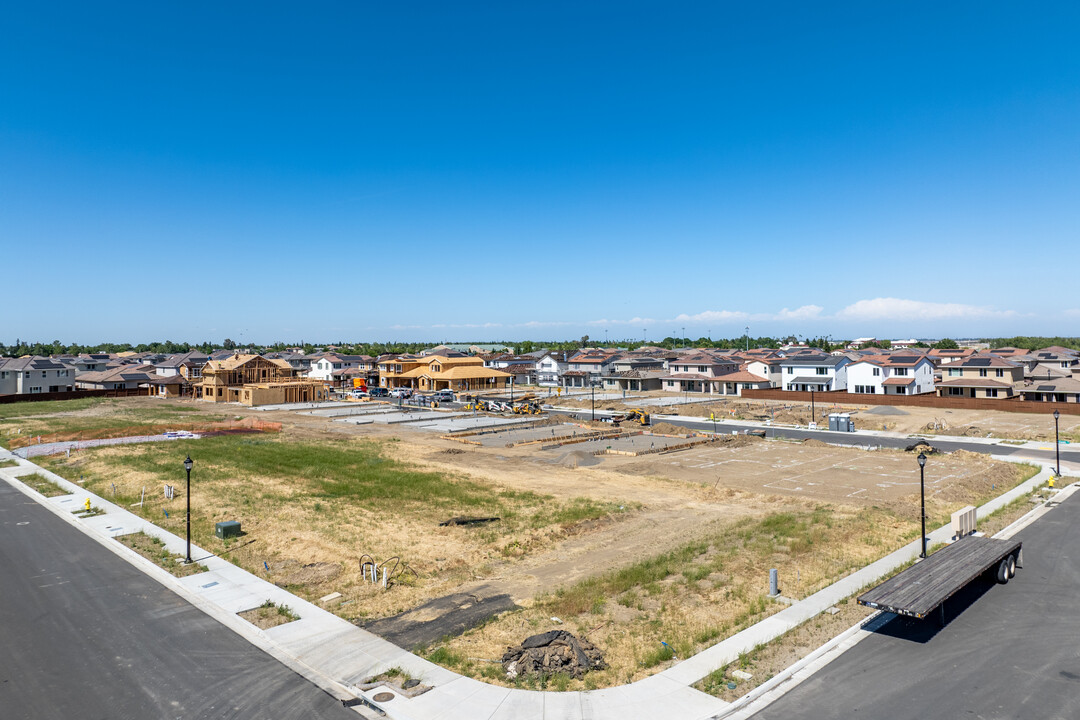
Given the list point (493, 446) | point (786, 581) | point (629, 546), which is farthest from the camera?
point (493, 446)

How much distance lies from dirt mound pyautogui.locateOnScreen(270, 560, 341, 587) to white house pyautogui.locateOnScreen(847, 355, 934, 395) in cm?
8427

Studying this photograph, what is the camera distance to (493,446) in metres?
54.4

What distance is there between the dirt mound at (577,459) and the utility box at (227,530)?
24.3 metres

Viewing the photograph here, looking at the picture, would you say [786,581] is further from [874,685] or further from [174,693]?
[174,693]

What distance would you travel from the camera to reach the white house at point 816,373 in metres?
90.6

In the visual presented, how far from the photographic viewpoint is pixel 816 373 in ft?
305

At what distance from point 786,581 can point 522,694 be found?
435 inches

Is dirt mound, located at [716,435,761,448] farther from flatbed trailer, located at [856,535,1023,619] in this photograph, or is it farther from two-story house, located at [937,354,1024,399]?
two-story house, located at [937,354,1024,399]

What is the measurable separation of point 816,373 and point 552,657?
88545mm

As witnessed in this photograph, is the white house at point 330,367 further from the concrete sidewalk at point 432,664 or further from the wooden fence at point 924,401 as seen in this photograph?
the concrete sidewalk at point 432,664

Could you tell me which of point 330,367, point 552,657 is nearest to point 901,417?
point 552,657

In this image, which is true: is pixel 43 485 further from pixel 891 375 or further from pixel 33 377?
pixel 891 375

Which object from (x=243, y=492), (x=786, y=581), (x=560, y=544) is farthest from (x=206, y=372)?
(x=786, y=581)

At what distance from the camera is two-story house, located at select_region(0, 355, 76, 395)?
102m
